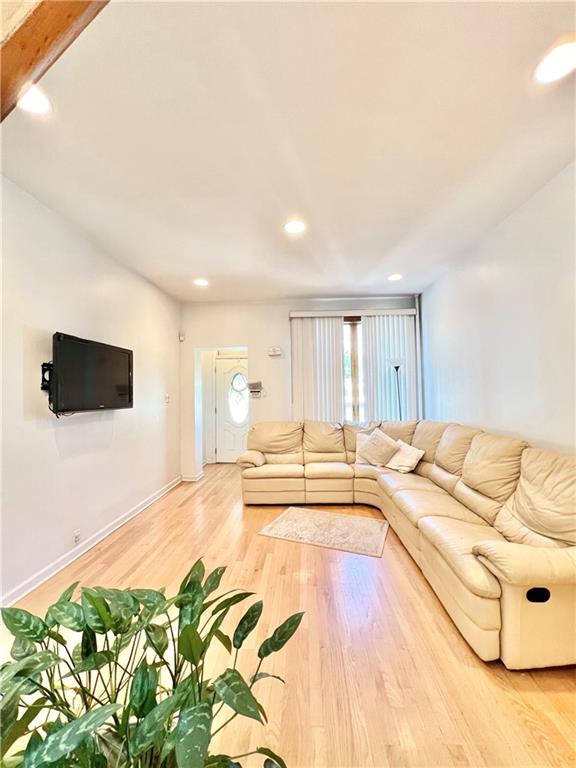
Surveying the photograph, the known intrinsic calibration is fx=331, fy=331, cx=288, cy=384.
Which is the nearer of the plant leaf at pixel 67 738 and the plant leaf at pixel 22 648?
the plant leaf at pixel 67 738

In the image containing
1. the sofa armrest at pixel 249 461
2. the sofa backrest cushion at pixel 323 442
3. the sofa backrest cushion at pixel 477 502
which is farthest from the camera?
the sofa backrest cushion at pixel 323 442

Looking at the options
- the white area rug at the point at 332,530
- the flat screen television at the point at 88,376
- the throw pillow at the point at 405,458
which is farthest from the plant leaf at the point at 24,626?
the throw pillow at the point at 405,458

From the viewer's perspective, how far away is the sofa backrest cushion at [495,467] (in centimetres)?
236

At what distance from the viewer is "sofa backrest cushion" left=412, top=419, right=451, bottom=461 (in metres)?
3.61

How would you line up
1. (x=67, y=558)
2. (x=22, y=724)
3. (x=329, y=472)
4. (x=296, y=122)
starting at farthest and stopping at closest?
(x=329, y=472)
(x=67, y=558)
(x=296, y=122)
(x=22, y=724)

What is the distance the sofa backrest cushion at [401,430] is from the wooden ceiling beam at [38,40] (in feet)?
13.6

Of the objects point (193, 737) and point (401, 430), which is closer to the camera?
point (193, 737)

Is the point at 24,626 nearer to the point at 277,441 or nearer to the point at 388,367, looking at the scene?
the point at 277,441

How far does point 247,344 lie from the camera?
16.7 feet

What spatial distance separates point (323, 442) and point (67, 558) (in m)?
2.94

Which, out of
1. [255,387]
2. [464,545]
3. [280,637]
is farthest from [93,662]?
[255,387]

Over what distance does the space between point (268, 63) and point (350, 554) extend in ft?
10.2

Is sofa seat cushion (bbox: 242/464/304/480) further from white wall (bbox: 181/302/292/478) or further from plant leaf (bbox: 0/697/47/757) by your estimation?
plant leaf (bbox: 0/697/47/757)

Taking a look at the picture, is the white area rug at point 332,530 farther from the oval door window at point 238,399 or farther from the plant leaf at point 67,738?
the oval door window at point 238,399
